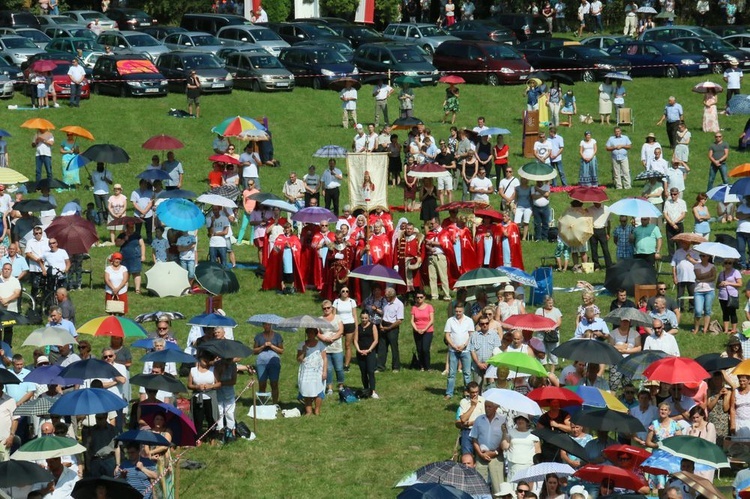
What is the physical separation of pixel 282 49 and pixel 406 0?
54.0 ft

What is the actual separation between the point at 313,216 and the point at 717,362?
1050 cm

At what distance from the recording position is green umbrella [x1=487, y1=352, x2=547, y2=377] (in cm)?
1873

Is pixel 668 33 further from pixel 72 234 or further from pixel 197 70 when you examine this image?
pixel 72 234

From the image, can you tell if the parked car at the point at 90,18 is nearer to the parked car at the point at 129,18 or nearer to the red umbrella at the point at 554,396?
the parked car at the point at 129,18

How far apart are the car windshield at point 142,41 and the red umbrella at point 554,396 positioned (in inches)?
1315

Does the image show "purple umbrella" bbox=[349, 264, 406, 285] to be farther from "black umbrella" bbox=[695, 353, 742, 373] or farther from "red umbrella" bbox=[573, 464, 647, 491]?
"red umbrella" bbox=[573, 464, 647, 491]

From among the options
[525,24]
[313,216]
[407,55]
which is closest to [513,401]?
[313,216]

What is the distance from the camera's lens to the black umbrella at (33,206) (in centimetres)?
2819

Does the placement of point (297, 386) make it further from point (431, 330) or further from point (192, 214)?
point (192, 214)

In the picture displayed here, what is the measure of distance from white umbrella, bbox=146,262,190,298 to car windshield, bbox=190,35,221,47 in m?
23.6

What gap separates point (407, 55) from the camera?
155 feet

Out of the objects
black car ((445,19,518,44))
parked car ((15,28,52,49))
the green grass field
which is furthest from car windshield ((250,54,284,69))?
black car ((445,19,518,44))

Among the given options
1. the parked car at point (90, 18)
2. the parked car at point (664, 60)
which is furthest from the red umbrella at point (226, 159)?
the parked car at point (90, 18)

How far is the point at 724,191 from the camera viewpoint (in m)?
29.5
